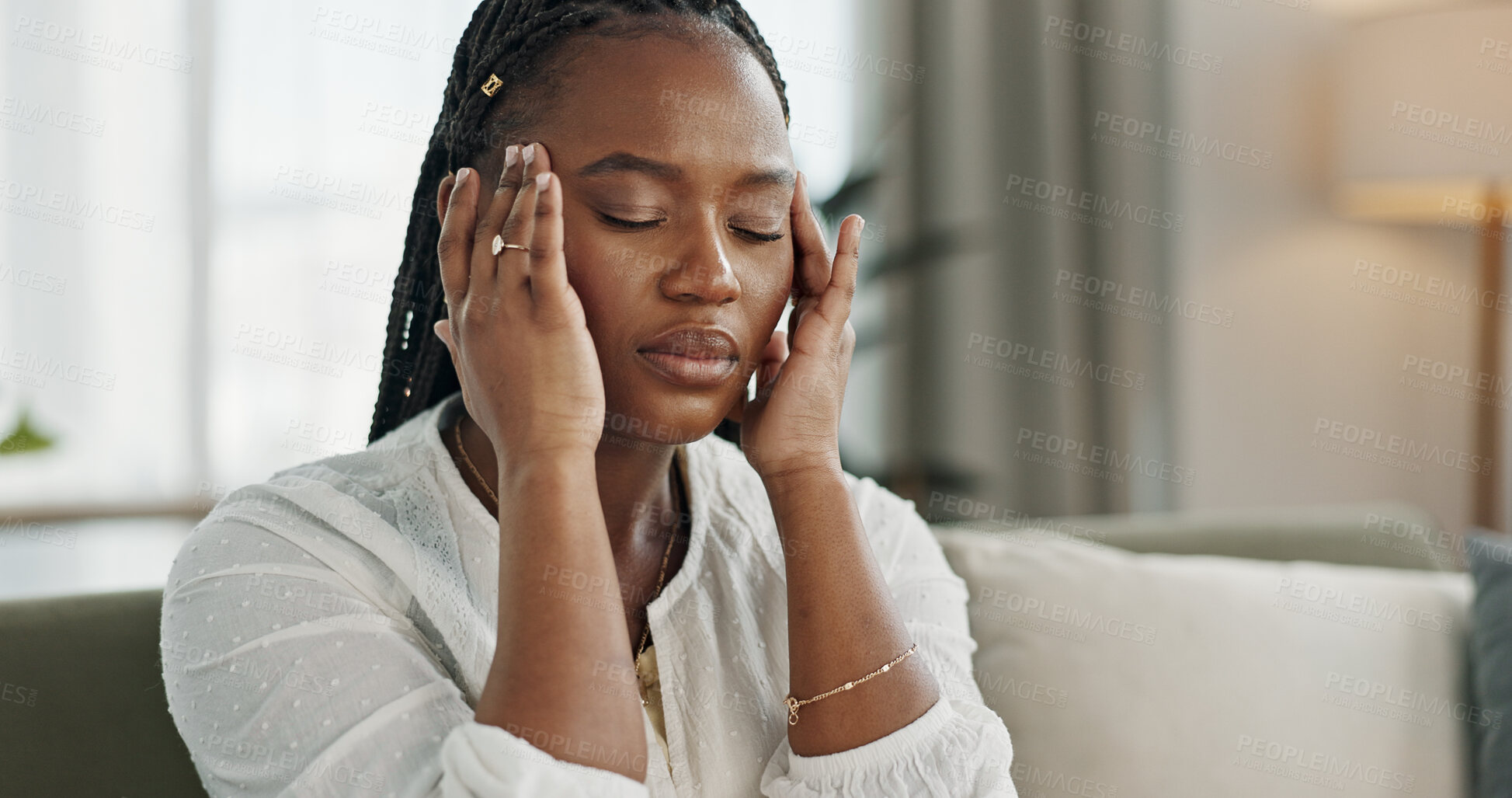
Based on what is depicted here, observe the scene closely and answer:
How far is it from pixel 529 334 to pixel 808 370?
32cm

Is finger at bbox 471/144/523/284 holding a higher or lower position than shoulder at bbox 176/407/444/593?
higher

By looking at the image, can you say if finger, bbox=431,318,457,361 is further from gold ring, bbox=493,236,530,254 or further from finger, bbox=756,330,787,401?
finger, bbox=756,330,787,401

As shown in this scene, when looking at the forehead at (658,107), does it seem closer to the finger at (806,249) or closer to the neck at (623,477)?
the finger at (806,249)

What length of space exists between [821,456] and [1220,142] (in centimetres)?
235

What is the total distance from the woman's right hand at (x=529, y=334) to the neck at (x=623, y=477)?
150 mm

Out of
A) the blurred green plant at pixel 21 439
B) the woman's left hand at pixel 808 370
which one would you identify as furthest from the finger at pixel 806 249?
the blurred green plant at pixel 21 439

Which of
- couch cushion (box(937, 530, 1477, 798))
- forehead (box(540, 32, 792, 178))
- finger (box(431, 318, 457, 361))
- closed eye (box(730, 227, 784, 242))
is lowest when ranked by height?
couch cushion (box(937, 530, 1477, 798))

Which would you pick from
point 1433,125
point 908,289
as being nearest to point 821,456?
point 908,289

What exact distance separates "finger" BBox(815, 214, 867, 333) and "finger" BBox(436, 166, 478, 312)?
1.21 ft

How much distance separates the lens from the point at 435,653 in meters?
1.04

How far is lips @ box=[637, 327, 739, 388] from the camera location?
3.35 feet

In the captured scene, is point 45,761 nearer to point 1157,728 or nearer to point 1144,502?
point 1157,728

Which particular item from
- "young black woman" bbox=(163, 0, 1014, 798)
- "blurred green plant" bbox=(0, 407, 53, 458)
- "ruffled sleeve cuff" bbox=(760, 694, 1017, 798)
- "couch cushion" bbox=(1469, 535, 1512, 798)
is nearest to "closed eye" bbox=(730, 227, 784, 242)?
"young black woman" bbox=(163, 0, 1014, 798)

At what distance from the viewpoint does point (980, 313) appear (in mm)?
2953
